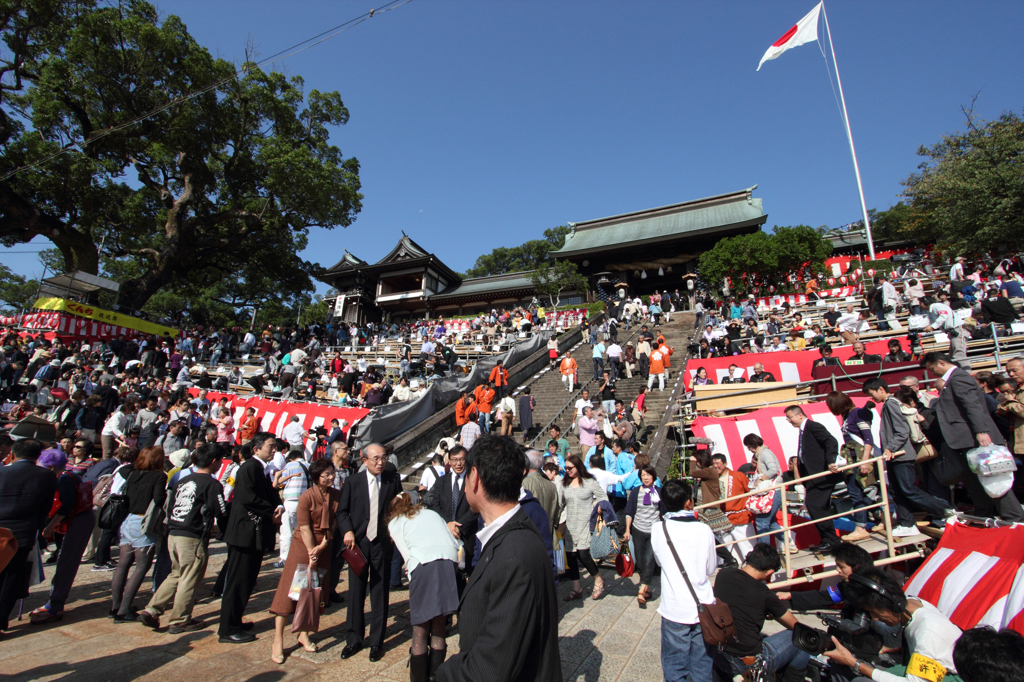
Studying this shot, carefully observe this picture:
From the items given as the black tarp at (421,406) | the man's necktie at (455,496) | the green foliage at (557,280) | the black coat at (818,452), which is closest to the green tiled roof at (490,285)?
the green foliage at (557,280)

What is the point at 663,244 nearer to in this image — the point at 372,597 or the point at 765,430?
the point at 765,430

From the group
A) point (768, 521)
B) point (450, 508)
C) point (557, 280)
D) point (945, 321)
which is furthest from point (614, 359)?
point (557, 280)

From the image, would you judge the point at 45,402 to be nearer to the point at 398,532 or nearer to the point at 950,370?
the point at 398,532

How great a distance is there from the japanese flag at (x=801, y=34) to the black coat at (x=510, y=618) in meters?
20.9

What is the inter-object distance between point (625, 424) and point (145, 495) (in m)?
6.59

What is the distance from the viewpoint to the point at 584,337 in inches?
744

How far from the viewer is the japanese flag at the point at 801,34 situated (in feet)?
56.1

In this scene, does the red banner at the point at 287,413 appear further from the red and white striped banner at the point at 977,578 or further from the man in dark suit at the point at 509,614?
the red and white striped banner at the point at 977,578

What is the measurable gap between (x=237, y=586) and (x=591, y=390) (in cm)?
1005

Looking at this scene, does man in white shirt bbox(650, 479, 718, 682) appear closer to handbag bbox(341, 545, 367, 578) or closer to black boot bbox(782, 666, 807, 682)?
black boot bbox(782, 666, 807, 682)

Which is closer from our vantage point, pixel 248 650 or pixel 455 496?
pixel 248 650

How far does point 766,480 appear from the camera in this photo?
5.38 meters

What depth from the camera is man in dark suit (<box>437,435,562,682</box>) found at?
1.49 m

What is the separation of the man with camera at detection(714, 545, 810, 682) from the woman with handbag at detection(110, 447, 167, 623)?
477cm
